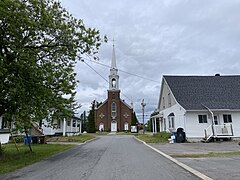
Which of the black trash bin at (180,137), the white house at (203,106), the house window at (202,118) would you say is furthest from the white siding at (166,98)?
the black trash bin at (180,137)

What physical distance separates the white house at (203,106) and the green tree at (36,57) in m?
14.2

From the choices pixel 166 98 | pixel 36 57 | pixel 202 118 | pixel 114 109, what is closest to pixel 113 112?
pixel 114 109

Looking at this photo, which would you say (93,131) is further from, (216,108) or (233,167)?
(233,167)

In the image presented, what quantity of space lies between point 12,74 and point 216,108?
766 inches

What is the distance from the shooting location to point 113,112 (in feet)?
209

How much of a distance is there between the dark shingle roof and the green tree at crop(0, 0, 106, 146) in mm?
14496

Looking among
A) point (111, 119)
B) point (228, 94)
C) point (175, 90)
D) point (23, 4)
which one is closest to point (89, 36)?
point (23, 4)

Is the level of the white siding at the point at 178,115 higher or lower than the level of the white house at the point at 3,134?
higher

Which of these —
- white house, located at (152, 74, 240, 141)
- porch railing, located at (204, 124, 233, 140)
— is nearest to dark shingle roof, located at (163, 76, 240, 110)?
white house, located at (152, 74, 240, 141)

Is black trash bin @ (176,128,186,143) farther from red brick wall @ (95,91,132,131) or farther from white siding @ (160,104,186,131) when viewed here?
red brick wall @ (95,91,132,131)

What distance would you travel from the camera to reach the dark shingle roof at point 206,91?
24609 mm

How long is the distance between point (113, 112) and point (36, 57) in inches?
2041

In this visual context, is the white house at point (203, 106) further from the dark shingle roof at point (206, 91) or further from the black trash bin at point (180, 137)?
the black trash bin at point (180, 137)

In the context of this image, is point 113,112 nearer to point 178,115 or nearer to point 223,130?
point 178,115
